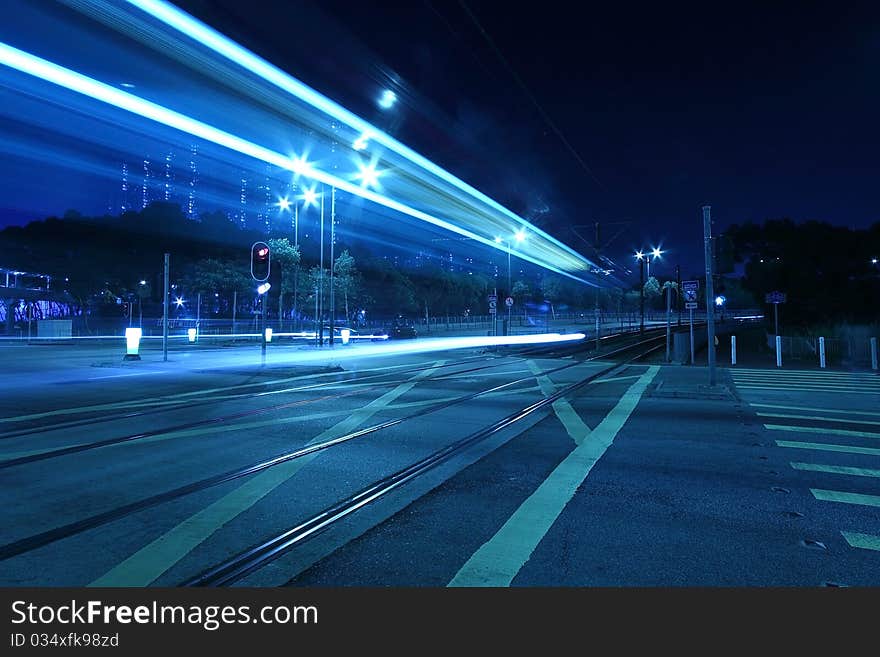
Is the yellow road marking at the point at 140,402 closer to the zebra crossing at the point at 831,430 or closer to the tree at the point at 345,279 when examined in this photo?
the zebra crossing at the point at 831,430

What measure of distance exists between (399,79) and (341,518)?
20.9 metres

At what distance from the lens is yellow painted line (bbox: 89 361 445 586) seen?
368 centimetres

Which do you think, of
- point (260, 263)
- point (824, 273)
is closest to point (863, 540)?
point (260, 263)

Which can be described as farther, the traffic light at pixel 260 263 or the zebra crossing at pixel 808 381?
the traffic light at pixel 260 263

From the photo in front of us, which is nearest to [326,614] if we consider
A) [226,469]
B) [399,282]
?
[226,469]

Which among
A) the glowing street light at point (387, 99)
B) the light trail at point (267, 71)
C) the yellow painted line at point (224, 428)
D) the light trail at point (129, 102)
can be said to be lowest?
the yellow painted line at point (224, 428)

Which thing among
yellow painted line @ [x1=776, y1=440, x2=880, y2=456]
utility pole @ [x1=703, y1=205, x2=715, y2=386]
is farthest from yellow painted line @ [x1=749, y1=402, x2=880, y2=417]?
yellow painted line @ [x1=776, y1=440, x2=880, y2=456]

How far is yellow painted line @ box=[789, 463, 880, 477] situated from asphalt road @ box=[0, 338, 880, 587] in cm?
5

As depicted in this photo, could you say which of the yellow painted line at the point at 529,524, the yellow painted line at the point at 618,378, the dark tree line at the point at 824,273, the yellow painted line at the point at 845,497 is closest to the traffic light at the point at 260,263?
the yellow painted line at the point at 618,378

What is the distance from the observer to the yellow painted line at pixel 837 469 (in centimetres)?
630

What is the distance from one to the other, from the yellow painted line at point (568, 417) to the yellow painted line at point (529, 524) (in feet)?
0.83

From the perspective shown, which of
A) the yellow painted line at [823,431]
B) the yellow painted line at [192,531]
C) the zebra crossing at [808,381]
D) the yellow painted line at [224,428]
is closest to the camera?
the yellow painted line at [192,531]

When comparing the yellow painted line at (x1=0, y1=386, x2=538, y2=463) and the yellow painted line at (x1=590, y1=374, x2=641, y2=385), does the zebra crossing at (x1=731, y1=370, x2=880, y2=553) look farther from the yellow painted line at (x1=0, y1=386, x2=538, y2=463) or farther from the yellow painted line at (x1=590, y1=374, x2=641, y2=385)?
the yellow painted line at (x1=0, y1=386, x2=538, y2=463)

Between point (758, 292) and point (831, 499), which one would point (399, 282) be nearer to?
point (758, 292)
